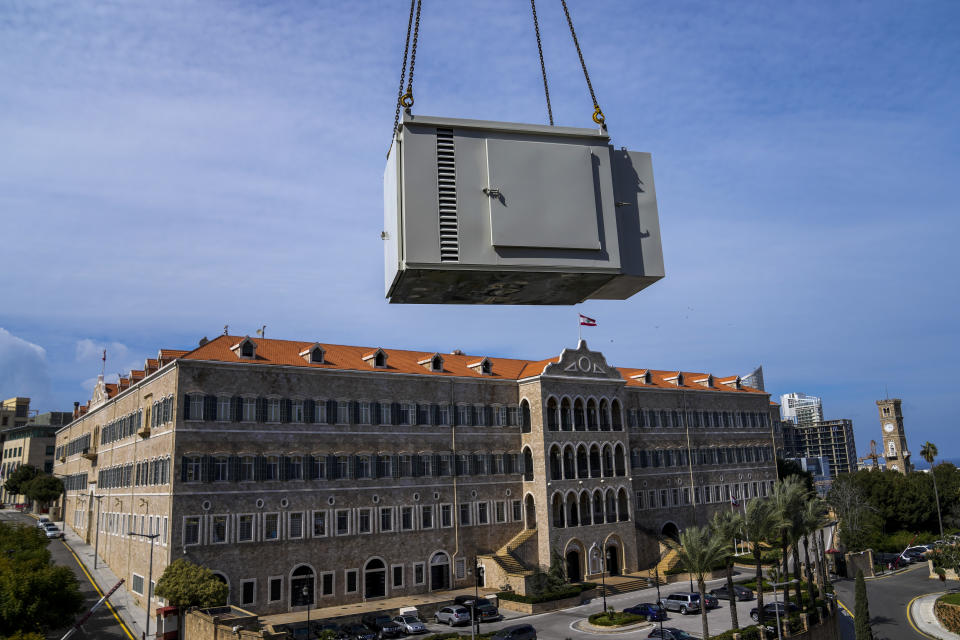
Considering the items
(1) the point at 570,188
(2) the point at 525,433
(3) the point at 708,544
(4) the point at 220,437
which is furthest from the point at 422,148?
(2) the point at 525,433

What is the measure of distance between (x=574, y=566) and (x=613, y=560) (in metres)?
4.68

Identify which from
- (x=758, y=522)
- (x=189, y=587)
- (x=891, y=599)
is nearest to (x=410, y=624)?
(x=189, y=587)

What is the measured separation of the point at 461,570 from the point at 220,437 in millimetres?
19734

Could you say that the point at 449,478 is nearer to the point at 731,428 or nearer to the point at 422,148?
the point at 731,428

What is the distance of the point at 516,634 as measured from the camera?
123 feet

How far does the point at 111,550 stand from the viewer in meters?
54.7

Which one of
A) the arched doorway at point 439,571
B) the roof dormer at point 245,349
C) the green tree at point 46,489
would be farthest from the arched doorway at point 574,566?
the green tree at point 46,489

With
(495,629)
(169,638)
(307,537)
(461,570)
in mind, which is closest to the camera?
(169,638)

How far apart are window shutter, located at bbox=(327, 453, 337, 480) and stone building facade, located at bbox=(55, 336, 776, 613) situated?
86 millimetres

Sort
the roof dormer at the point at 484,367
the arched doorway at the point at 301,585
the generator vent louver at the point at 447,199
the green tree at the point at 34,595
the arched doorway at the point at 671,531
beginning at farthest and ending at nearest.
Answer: the arched doorway at the point at 671,531 < the roof dormer at the point at 484,367 < the arched doorway at the point at 301,585 < the green tree at the point at 34,595 < the generator vent louver at the point at 447,199

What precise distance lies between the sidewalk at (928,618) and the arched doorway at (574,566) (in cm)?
2359

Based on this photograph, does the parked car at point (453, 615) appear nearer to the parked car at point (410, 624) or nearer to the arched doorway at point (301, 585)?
the parked car at point (410, 624)

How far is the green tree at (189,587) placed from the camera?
37.1 metres

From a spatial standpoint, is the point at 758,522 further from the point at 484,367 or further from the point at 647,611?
the point at 484,367
